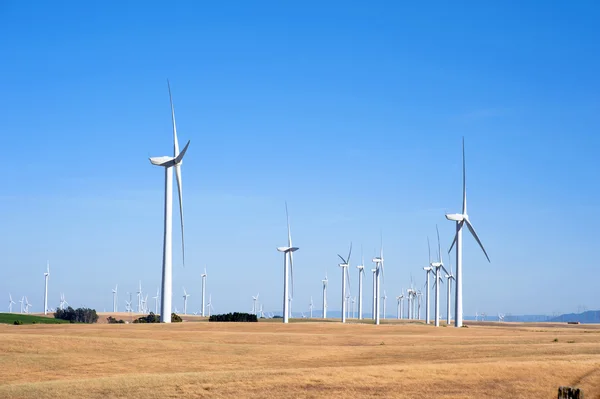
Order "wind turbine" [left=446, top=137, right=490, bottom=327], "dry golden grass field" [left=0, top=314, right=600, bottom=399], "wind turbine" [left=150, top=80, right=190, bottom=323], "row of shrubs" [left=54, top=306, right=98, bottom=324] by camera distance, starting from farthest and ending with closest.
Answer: "row of shrubs" [left=54, top=306, right=98, bottom=324], "wind turbine" [left=446, top=137, right=490, bottom=327], "wind turbine" [left=150, top=80, right=190, bottom=323], "dry golden grass field" [left=0, top=314, right=600, bottom=399]

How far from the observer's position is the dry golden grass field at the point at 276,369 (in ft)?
130

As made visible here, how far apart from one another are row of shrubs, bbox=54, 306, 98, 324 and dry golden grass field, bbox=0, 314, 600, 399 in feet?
311

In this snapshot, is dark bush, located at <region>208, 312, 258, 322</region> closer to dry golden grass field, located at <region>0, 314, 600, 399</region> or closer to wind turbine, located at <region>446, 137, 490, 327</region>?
wind turbine, located at <region>446, 137, 490, 327</region>

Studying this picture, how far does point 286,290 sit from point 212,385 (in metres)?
98.7

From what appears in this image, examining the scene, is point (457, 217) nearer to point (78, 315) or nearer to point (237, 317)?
point (237, 317)

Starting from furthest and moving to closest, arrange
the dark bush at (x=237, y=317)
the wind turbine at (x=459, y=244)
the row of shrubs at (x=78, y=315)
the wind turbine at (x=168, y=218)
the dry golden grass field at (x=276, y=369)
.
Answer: the row of shrubs at (x=78, y=315), the dark bush at (x=237, y=317), the wind turbine at (x=459, y=244), the wind turbine at (x=168, y=218), the dry golden grass field at (x=276, y=369)

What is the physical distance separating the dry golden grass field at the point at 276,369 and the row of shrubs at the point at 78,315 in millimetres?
94663

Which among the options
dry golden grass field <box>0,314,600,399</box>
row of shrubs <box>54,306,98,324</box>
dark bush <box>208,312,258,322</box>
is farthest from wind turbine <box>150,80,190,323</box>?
row of shrubs <box>54,306,98,324</box>

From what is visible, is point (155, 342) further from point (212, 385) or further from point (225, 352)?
point (212, 385)

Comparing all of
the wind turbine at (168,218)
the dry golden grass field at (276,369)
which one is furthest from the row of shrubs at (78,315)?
the dry golden grass field at (276,369)

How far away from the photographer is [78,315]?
16262cm

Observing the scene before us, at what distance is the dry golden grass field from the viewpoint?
130 ft

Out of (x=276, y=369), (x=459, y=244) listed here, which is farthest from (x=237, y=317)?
(x=276, y=369)

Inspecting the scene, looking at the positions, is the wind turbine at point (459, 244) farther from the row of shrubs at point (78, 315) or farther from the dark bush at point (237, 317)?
the row of shrubs at point (78, 315)
